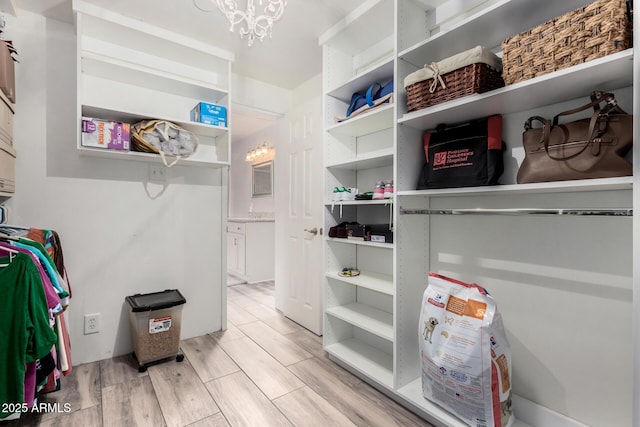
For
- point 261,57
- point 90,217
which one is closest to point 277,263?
point 90,217

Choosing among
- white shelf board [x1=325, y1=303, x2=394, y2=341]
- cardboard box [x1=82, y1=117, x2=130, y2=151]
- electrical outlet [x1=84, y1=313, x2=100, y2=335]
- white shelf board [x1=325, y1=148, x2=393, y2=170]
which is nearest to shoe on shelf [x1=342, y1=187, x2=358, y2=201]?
white shelf board [x1=325, y1=148, x2=393, y2=170]

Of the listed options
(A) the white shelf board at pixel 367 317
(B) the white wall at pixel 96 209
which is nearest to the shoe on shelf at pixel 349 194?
(A) the white shelf board at pixel 367 317

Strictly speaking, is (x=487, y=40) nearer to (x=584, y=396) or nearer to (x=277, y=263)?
(x=584, y=396)

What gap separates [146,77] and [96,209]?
102 cm

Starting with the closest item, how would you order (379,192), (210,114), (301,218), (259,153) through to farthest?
1. (379,192)
2. (210,114)
3. (301,218)
4. (259,153)

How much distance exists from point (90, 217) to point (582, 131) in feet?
9.33

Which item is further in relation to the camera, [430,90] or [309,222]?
[309,222]

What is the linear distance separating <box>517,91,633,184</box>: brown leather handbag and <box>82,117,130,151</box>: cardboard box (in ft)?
7.58

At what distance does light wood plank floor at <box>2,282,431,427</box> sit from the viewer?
1592 millimetres

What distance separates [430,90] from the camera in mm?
1561

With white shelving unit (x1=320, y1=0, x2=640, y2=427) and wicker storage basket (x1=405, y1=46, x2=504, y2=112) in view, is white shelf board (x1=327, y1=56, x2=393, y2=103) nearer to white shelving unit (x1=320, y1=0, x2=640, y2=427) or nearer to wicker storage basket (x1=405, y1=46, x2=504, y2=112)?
white shelving unit (x1=320, y1=0, x2=640, y2=427)

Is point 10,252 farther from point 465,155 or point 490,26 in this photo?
point 490,26

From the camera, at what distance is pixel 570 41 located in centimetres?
112

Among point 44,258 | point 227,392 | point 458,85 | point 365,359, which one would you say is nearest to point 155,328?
point 227,392
